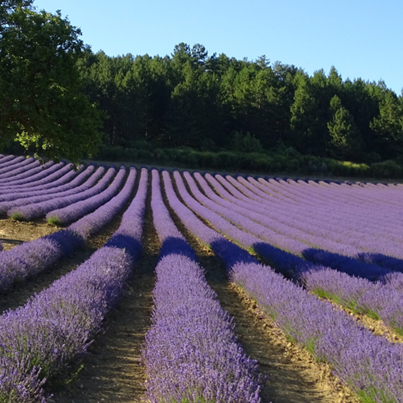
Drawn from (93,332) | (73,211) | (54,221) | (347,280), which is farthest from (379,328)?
(73,211)

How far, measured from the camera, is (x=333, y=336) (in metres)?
3.90

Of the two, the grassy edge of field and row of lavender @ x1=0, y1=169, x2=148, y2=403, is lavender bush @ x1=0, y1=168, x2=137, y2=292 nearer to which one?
row of lavender @ x1=0, y1=169, x2=148, y2=403

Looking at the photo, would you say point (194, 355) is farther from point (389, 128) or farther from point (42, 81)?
point (389, 128)

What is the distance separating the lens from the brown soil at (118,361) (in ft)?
10.7

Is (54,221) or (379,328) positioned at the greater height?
(379,328)

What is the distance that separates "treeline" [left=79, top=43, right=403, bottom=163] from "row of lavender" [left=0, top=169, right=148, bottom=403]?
40826 mm

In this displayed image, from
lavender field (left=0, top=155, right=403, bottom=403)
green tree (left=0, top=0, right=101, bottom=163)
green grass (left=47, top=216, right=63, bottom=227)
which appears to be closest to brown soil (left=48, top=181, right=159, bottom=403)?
lavender field (left=0, top=155, right=403, bottom=403)

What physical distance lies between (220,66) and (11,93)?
245 ft

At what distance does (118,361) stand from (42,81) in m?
8.01

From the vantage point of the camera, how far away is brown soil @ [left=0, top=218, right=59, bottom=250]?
1094 cm

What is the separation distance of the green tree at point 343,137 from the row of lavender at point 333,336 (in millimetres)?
48380

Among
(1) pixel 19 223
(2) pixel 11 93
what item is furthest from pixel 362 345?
(1) pixel 19 223

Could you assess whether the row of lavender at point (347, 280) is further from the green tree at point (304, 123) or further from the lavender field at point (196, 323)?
the green tree at point (304, 123)

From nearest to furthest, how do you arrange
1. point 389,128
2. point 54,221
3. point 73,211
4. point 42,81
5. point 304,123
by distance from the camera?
point 42,81, point 54,221, point 73,211, point 304,123, point 389,128
